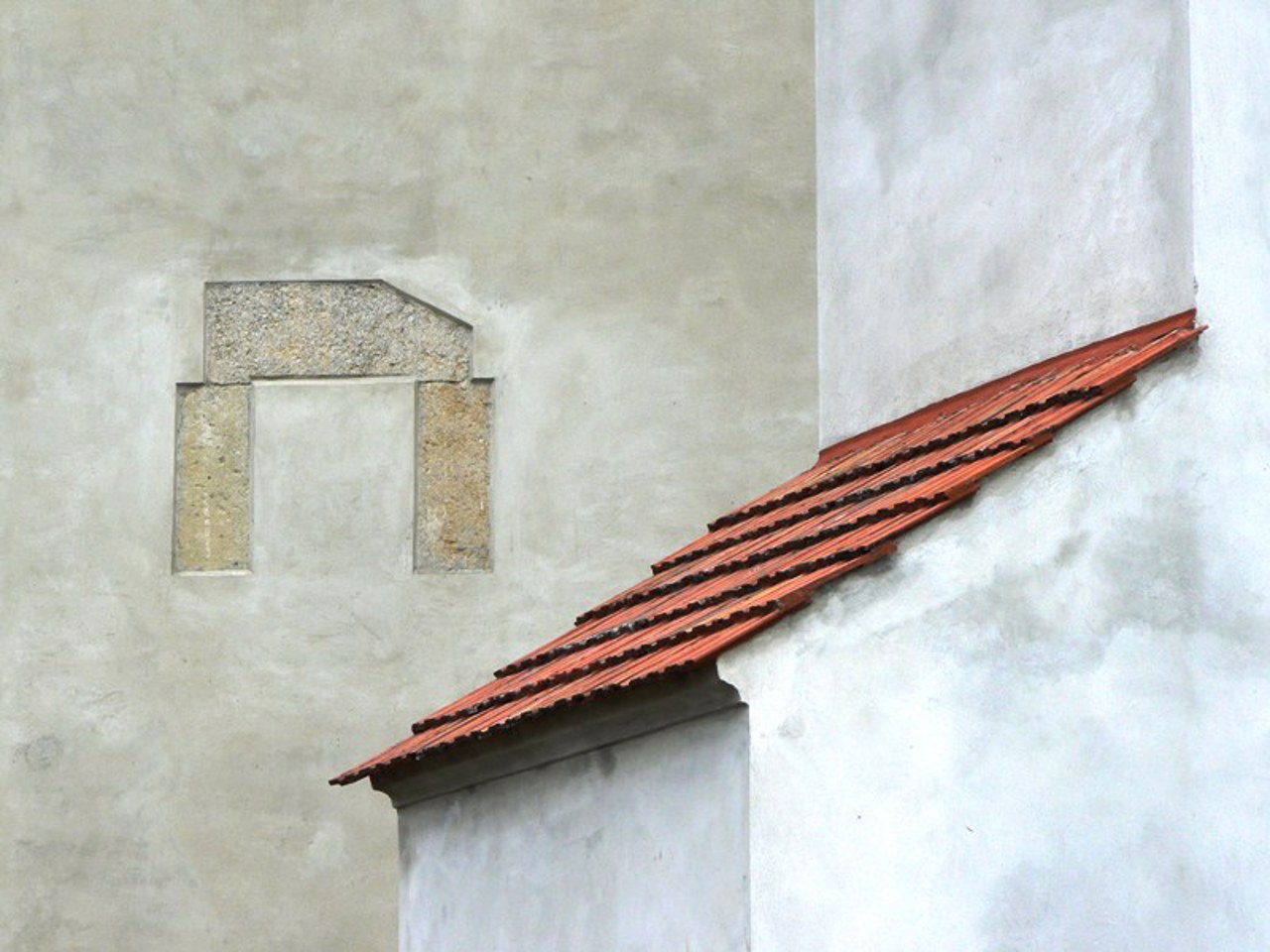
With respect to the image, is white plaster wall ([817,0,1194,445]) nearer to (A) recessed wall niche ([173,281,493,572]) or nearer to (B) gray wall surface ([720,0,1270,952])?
(B) gray wall surface ([720,0,1270,952])

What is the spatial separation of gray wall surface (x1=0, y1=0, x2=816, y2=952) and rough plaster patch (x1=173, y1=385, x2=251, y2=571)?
0.08 meters

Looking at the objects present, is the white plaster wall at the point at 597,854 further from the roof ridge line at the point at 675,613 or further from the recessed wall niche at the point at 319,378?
the recessed wall niche at the point at 319,378

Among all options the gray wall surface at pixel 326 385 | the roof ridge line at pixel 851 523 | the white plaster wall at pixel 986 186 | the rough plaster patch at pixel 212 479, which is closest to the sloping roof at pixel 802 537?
the roof ridge line at pixel 851 523

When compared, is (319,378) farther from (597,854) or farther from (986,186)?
(597,854)

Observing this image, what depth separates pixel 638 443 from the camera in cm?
1239

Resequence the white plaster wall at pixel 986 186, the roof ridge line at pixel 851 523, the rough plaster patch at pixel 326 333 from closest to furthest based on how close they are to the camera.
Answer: the roof ridge line at pixel 851 523
the white plaster wall at pixel 986 186
the rough plaster patch at pixel 326 333

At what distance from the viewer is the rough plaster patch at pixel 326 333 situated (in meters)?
12.6

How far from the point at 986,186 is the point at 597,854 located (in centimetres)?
223

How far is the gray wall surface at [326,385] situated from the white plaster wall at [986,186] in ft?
13.2

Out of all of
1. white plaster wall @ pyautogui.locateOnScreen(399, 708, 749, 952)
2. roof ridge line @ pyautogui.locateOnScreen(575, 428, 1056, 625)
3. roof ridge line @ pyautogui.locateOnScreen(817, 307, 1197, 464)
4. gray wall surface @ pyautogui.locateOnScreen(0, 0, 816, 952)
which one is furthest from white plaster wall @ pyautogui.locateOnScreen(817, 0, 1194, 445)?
gray wall surface @ pyautogui.locateOnScreen(0, 0, 816, 952)

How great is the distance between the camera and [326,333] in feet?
41.4

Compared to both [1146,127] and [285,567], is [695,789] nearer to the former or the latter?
[1146,127]

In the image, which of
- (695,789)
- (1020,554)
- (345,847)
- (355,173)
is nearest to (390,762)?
(695,789)

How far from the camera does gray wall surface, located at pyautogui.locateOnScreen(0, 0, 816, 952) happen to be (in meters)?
12.1
